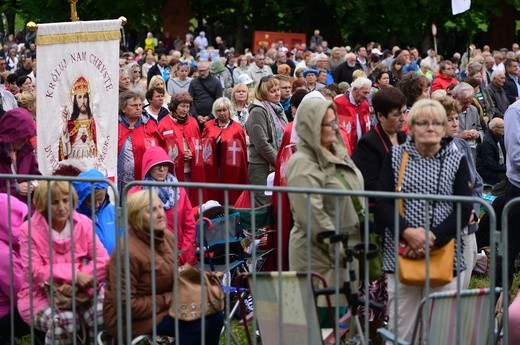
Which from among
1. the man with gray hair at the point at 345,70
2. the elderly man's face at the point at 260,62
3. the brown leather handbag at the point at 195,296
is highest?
the elderly man's face at the point at 260,62

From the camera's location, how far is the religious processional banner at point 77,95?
9.51m

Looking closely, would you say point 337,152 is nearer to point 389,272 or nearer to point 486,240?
point 389,272

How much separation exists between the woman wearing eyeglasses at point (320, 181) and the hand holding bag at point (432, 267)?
373mm

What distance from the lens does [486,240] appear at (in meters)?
9.98

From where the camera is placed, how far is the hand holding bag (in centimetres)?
634

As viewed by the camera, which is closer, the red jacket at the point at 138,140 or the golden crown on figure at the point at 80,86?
the golden crown on figure at the point at 80,86

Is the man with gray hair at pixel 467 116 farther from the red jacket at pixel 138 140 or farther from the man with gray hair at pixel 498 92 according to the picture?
the man with gray hair at pixel 498 92

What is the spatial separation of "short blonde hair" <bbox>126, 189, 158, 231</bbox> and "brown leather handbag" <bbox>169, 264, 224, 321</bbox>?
0.42 m

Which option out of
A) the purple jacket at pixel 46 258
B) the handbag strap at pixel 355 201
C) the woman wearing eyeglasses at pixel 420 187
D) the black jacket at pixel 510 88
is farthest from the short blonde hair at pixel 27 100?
the black jacket at pixel 510 88

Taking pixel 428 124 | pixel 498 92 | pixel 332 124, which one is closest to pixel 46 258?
pixel 332 124

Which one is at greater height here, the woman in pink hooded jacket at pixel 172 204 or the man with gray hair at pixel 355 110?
the man with gray hair at pixel 355 110

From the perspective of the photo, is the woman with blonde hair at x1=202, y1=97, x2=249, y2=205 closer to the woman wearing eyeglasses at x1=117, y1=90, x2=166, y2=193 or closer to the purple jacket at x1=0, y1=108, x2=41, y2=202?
the woman wearing eyeglasses at x1=117, y1=90, x2=166, y2=193

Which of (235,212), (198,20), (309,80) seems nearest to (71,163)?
(235,212)

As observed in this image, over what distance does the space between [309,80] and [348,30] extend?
106 feet
